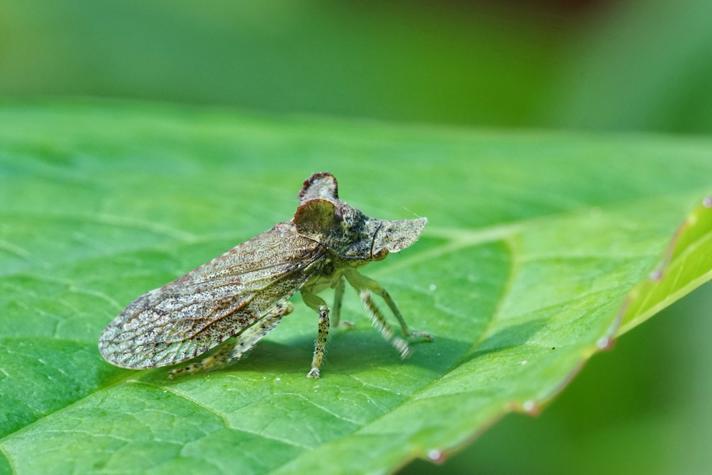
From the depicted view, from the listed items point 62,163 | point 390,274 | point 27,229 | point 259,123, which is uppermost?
Result: point 259,123

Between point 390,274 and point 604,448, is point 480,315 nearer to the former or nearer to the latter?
point 390,274

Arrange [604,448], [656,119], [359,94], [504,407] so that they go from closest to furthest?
[504,407], [604,448], [656,119], [359,94]

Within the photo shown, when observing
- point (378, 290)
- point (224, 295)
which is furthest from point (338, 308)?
point (224, 295)

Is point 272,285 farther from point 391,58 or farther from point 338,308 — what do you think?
point 391,58

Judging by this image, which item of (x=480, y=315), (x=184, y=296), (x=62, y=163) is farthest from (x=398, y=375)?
(x=62, y=163)

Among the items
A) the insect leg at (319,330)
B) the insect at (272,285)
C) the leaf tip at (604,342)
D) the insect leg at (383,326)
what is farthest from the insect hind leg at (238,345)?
the leaf tip at (604,342)

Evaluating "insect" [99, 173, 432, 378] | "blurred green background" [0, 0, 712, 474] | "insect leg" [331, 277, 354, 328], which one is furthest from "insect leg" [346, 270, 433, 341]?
"blurred green background" [0, 0, 712, 474]
